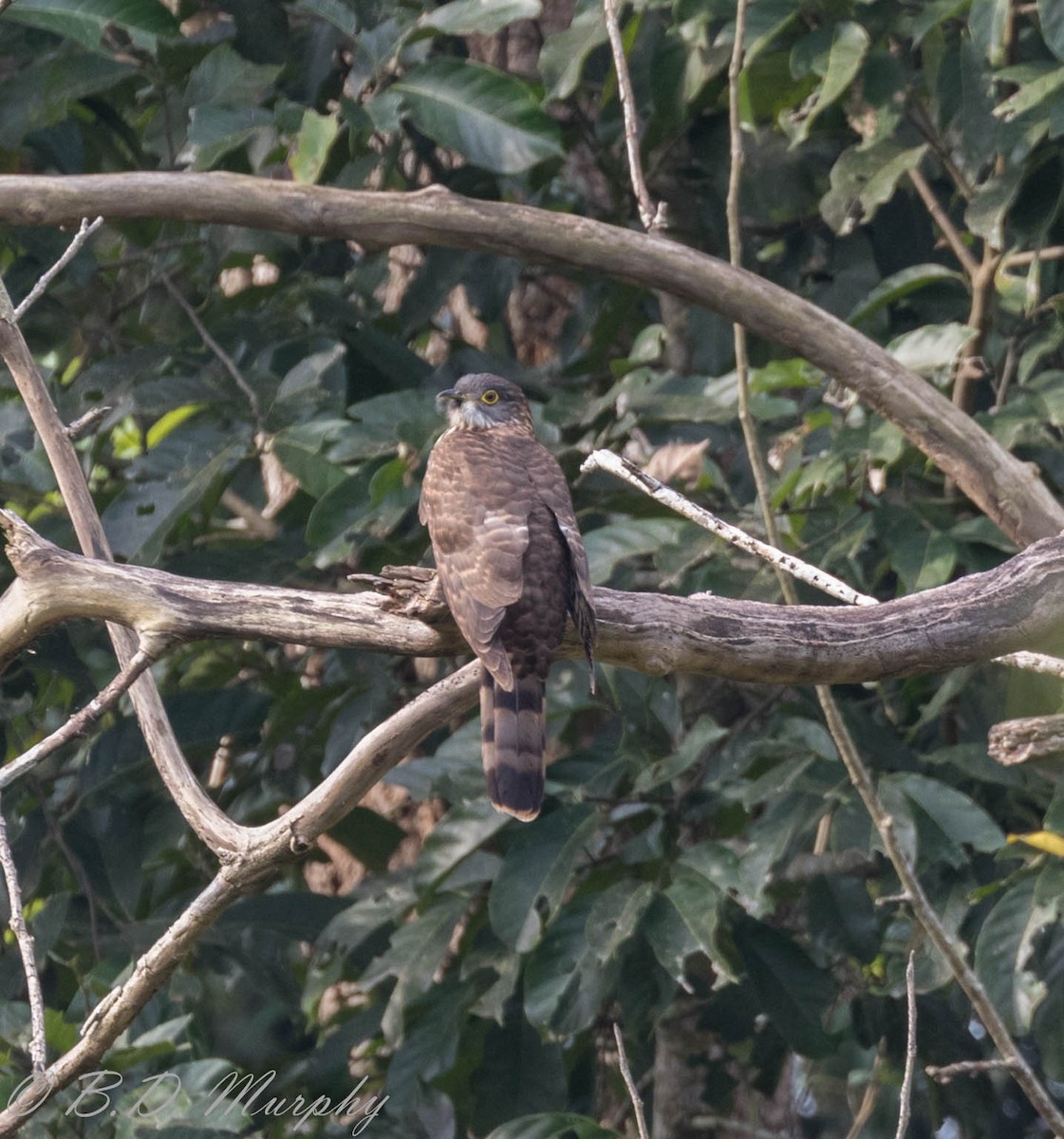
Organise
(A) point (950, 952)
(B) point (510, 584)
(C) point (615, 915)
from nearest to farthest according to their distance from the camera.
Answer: (A) point (950, 952), (B) point (510, 584), (C) point (615, 915)

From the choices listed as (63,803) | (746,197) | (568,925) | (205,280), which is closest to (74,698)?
(63,803)

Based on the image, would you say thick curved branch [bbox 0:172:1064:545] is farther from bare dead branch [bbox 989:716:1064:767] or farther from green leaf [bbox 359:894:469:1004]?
green leaf [bbox 359:894:469:1004]

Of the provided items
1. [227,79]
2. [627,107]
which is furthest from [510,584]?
[227,79]

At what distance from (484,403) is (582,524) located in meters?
0.46

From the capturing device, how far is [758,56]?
462 centimetres

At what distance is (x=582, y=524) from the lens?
4605 millimetres

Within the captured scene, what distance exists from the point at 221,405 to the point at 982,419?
203 cm

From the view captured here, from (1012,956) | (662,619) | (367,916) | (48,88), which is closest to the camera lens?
(662,619)

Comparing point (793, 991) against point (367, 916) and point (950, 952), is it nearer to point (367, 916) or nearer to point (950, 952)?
point (367, 916)

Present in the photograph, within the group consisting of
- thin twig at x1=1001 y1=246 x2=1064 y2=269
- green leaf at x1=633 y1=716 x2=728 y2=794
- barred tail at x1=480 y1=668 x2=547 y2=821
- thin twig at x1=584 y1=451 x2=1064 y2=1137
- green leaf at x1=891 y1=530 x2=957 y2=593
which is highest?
thin twig at x1=1001 y1=246 x2=1064 y2=269

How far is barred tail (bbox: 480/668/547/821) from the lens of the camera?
327 cm

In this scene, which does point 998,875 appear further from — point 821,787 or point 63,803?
point 63,803

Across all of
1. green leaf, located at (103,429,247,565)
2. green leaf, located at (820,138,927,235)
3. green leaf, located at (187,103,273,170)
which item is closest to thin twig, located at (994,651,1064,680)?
green leaf, located at (820,138,927,235)

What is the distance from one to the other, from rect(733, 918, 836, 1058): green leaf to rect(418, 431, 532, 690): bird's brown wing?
61.1 inches
